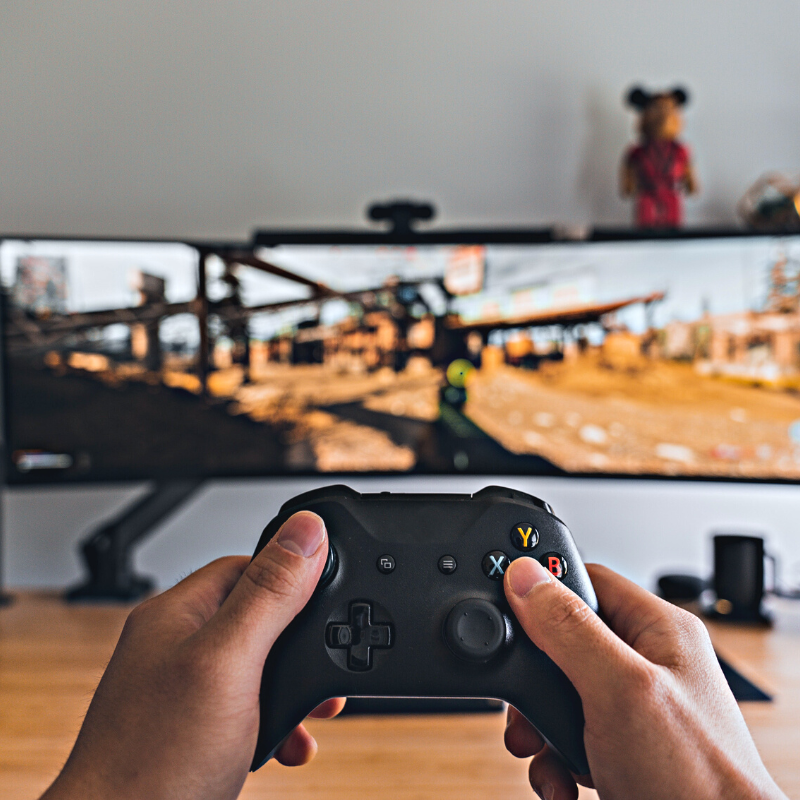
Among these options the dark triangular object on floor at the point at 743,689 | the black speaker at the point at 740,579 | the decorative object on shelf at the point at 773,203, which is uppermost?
the decorative object on shelf at the point at 773,203

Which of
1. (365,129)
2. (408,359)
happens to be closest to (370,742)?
(408,359)

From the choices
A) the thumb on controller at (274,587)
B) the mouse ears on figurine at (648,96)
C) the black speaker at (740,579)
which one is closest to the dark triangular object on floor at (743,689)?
the black speaker at (740,579)

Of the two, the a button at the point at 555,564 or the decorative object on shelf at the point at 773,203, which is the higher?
the decorative object on shelf at the point at 773,203

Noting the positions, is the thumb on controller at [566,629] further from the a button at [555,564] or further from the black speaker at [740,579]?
the black speaker at [740,579]

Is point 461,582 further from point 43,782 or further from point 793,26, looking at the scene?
point 793,26

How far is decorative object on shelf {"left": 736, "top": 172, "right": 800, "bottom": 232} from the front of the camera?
0.95 meters

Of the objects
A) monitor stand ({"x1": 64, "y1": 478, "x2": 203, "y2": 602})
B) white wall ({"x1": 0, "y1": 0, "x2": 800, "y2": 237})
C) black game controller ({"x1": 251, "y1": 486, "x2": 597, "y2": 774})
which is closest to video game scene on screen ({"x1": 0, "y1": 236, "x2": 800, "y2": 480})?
monitor stand ({"x1": 64, "y1": 478, "x2": 203, "y2": 602})

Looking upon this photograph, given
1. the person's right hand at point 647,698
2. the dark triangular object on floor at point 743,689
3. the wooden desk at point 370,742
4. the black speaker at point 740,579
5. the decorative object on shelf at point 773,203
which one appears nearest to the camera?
the person's right hand at point 647,698

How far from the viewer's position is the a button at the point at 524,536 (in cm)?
32

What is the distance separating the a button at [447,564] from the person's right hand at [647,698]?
0.10ft

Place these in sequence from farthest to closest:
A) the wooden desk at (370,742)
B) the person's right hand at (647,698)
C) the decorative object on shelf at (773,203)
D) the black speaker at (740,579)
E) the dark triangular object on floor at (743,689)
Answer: the decorative object on shelf at (773,203), the black speaker at (740,579), the dark triangular object on floor at (743,689), the wooden desk at (370,742), the person's right hand at (647,698)

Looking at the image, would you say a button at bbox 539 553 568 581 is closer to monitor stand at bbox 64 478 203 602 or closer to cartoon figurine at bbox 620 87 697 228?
monitor stand at bbox 64 478 203 602

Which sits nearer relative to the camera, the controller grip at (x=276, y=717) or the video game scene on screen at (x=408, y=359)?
the controller grip at (x=276, y=717)

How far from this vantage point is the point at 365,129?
1.04m
